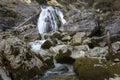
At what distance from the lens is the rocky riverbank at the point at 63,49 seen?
12.1 m

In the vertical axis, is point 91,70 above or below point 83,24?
below

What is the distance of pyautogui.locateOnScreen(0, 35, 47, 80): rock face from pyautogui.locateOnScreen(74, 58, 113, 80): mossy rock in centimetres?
194

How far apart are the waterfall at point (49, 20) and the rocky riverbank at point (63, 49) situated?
3.14ft

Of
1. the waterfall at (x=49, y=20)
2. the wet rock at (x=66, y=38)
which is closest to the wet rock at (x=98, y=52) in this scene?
the wet rock at (x=66, y=38)

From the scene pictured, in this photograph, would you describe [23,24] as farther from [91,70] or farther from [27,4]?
[91,70]

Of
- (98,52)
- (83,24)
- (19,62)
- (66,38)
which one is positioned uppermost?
(83,24)

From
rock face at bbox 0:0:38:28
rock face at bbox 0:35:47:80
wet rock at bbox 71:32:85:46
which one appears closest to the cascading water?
rock face at bbox 0:0:38:28

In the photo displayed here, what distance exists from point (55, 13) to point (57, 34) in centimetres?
907

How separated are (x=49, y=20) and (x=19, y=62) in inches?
705

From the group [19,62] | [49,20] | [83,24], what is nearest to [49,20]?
[49,20]

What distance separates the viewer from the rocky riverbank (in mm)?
12133

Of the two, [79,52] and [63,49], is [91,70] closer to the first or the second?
[63,49]

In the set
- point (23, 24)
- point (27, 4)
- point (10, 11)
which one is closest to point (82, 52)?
point (23, 24)

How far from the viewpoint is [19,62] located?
12.6 m
